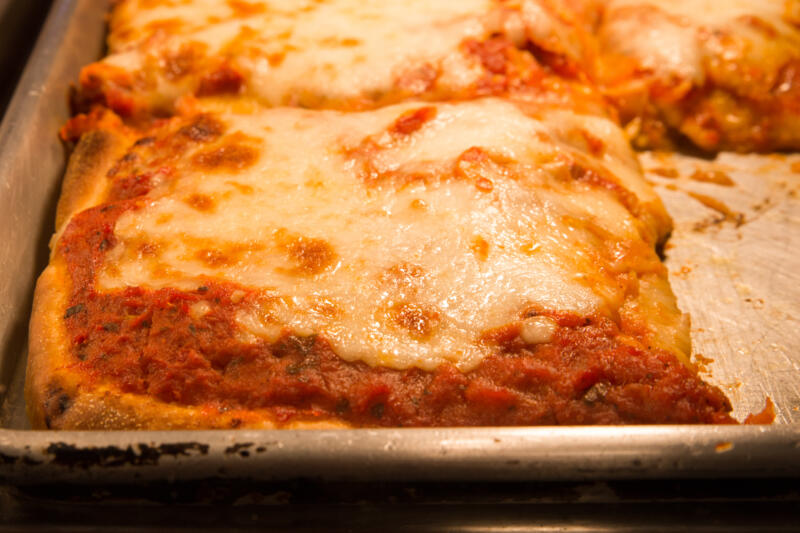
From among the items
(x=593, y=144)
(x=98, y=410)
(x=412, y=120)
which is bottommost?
(x=98, y=410)

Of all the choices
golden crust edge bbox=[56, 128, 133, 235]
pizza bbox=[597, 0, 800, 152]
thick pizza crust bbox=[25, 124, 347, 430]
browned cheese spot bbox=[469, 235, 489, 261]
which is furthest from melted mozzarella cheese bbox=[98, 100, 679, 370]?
pizza bbox=[597, 0, 800, 152]

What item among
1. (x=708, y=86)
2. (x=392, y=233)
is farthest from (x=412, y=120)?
(x=708, y=86)

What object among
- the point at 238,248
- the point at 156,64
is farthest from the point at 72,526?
the point at 156,64

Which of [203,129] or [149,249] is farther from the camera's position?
[203,129]

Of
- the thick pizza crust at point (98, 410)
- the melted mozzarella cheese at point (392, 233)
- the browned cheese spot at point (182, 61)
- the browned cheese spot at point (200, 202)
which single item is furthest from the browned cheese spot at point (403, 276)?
the browned cheese spot at point (182, 61)

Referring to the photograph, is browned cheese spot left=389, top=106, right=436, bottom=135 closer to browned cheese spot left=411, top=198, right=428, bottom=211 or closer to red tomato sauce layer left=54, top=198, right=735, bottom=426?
browned cheese spot left=411, top=198, right=428, bottom=211

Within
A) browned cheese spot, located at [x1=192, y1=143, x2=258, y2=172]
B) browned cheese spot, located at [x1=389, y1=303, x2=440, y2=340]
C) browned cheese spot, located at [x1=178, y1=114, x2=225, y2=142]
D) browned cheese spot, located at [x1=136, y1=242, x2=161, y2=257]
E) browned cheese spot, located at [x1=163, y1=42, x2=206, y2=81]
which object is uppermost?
browned cheese spot, located at [x1=163, y1=42, x2=206, y2=81]

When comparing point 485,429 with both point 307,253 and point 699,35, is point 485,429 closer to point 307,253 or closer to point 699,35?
point 307,253
